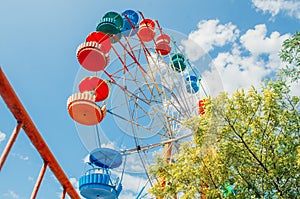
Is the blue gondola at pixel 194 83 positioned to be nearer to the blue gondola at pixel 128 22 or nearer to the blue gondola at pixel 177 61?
the blue gondola at pixel 177 61

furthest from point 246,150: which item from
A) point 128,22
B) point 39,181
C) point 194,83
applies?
point 128,22

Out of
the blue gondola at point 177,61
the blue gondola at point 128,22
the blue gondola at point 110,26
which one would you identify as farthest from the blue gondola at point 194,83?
the blue gondola at point 110,26

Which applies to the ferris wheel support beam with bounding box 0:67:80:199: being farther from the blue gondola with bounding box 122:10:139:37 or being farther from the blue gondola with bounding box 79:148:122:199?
the blue gondola with bounding box 122:10:139:37

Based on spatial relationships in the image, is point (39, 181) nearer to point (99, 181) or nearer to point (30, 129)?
point (30, 129)

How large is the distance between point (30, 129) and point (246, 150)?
4280mm

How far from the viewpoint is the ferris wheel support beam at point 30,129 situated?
1.81m

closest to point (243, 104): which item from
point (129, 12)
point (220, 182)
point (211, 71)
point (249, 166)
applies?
point (249, 166)

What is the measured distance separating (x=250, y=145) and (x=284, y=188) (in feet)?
2.93

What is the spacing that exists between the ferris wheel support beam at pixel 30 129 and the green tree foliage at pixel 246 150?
11.5 feet

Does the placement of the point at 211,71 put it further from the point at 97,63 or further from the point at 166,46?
the point at 97,63

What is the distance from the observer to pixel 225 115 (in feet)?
18.2

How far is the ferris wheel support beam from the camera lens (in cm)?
181

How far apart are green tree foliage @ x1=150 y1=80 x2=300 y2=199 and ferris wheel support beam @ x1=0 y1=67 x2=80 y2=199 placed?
349 cm

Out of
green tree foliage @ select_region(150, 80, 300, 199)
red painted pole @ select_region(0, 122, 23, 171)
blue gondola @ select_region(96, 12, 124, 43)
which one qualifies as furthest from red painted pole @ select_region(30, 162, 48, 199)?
blue gondola @ select_region(96, 12, 124, 43)
